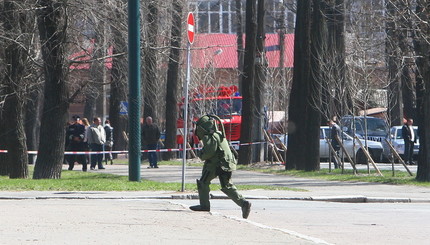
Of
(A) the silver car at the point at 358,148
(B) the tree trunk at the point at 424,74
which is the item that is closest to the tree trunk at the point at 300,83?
(B) the tree trunk at the point at 424,74

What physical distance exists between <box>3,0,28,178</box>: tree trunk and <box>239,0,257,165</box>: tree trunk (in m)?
10.2

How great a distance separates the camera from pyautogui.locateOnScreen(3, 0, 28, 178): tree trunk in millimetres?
23734

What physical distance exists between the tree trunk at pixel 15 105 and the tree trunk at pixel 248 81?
10.2 metres

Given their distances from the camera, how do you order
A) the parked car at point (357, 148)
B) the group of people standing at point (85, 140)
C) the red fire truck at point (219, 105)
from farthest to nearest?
the red fire truck at point (219, 105)
the parked car at point (357, 148)
the group of people standing at point (85, 140)

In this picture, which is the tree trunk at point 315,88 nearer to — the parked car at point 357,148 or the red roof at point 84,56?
the red roof at point 84,56

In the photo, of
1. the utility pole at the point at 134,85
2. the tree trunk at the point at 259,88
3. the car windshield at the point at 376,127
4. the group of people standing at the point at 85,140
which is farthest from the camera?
the car windshield at the point at 376,127

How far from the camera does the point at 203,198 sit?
14.4 m

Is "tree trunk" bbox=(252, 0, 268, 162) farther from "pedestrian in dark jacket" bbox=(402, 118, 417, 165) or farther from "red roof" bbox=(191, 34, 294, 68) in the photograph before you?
"pedestrian in dark jacket" bbox=(402, 118, 417, 165)

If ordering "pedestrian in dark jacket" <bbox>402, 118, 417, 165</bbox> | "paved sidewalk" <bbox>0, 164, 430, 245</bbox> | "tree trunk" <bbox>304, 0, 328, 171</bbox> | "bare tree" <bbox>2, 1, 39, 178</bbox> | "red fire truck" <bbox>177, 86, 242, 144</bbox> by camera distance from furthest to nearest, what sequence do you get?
"red fire truck" <bbox>177, 86, 242, 144</bbox> → "pedestrian in dark jacket" <bbox>402, 118, 417, 165</bbox> → "tree trunk" <bbox>304, 0, 328, 171</bbox> → "bare tree" <bbox>2, 1, 39, 178</bbox> → "paved sidewalk" <bbox>0, 164, 430, 245</bbox>

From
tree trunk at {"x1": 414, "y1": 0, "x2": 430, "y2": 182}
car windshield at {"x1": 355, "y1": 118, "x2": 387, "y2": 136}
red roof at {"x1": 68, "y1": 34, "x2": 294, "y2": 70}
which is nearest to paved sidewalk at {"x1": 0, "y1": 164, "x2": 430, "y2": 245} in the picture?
tree trunk at {"x1": 414, "y1": 0, "x2": 430, "y2": 182}

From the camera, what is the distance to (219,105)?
4512 centimetres

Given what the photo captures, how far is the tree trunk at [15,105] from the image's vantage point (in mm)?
23734

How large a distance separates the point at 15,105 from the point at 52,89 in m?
2.06

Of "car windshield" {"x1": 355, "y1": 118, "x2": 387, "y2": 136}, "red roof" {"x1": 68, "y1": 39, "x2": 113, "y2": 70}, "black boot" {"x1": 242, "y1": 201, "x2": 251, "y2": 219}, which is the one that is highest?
"red roof" {"x1": 68, "y1": 39, "x2": 113, "y2": 70}
